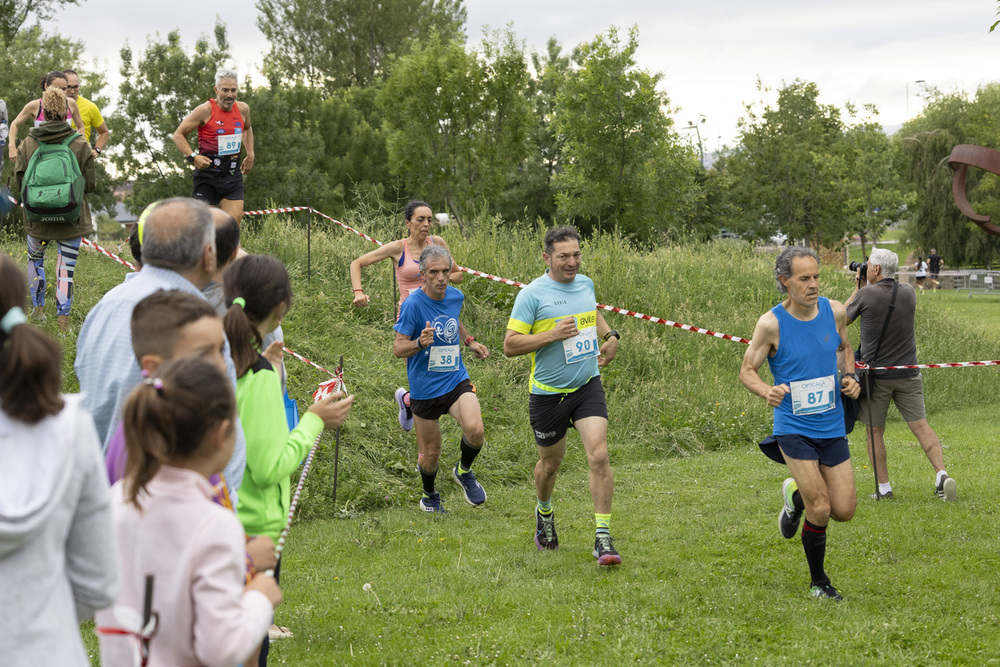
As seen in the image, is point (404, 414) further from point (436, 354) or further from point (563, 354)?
A: point (563, 354)

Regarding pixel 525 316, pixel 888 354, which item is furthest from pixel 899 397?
pixel 525 316

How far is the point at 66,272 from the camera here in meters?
9.45

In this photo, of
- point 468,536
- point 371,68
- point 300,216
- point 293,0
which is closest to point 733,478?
point 468,536

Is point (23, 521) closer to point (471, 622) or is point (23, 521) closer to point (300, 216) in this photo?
point (471, 622)

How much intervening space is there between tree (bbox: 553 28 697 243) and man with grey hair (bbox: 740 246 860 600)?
15830 mm

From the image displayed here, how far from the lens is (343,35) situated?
46875 millimetres

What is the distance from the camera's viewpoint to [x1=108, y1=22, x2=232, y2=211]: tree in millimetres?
26297

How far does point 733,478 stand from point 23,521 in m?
8.34

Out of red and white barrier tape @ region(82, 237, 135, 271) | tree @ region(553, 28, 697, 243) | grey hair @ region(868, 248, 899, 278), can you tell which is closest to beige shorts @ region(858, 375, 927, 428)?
grey hair @ region(868, 248, 899, 278)

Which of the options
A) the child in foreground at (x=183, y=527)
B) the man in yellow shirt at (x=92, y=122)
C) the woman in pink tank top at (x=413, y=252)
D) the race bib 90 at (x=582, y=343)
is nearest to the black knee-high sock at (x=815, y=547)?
the race bib 90 at (x=582, y=343)

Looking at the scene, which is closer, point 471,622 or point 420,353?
point 471,622

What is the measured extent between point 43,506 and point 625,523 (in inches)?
246

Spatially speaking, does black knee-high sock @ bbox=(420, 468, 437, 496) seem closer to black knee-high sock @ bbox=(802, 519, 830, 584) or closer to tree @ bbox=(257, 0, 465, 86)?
black knee-high sock @ bbox=(802, 519, 830, 584)

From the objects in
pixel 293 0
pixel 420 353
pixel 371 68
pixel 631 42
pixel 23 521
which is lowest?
pixel 420 353
